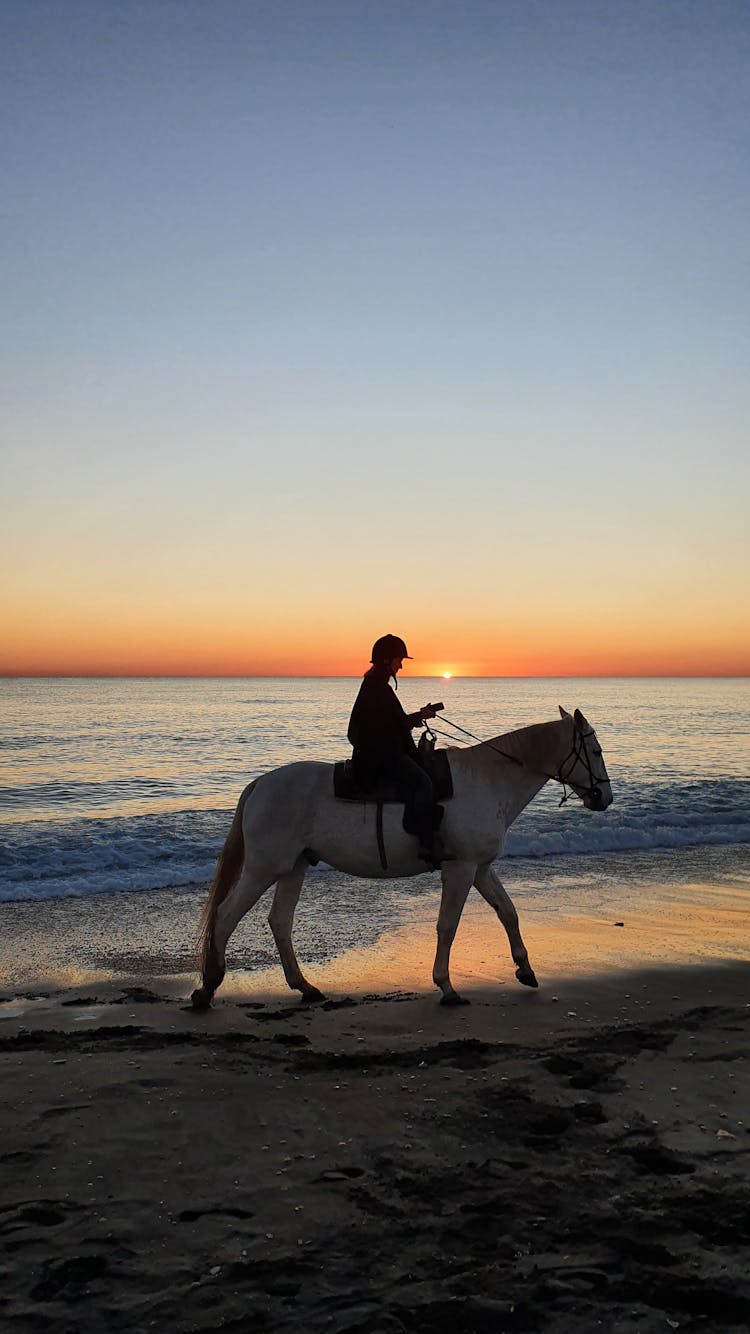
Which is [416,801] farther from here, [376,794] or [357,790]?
[357,790]

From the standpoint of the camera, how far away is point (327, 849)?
700 centimetres

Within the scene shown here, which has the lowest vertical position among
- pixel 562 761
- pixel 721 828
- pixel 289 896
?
pixel 721 828

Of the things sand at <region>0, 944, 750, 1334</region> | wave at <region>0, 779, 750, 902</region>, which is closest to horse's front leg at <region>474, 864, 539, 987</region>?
sand at <region>0, 944, 750, 1334</region>

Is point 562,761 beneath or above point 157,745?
above

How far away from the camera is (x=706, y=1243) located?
11.2 feet

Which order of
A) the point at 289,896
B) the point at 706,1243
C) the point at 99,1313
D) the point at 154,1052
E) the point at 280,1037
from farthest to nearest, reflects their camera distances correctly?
the point at 289,896
the point at 280,1037
the point at 154,1052
the point at 706,1243
the point at 99,1313

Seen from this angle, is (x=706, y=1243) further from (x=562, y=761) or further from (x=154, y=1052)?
(x=562, y=761)

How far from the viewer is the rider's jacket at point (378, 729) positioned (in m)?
6.91

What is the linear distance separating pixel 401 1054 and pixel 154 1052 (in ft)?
5.18

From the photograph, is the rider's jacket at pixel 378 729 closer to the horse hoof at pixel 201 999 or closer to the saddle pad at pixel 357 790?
the saddle pad at pixel 357 790

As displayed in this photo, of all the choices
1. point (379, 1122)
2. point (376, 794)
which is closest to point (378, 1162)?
point (379, 1122)

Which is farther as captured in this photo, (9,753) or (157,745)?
(157,745)

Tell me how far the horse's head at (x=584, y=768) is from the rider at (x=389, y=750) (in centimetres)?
141

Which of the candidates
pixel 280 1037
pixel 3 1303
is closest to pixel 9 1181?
pixel 3 1303
